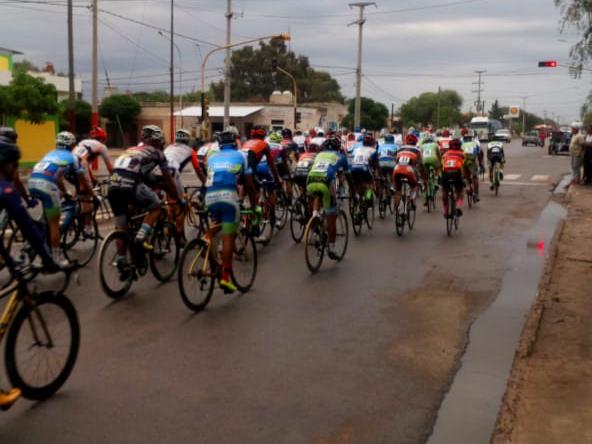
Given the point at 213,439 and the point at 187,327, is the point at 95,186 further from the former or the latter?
the point at 213,439

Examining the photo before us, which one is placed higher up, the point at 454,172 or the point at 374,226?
the point at 454,172

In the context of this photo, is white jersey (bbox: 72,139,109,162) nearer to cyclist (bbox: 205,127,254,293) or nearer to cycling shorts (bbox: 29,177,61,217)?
cycling shorts (bbox: 29,177,61,217)

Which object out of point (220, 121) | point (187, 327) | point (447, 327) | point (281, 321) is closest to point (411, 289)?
point (447, 327)

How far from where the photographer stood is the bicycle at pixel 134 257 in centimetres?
848

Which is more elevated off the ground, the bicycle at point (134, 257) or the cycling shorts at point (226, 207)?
the cycling shorts at point (226, 207)

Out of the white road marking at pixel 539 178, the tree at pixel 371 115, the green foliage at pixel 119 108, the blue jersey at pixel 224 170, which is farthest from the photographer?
the tree at pixel 371 115

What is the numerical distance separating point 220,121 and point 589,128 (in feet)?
146

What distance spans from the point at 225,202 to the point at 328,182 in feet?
8.75

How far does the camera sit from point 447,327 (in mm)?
8023

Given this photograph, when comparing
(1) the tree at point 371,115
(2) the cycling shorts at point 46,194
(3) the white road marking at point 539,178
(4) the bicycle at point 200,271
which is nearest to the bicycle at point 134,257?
(4) the bicycle at point 200,271

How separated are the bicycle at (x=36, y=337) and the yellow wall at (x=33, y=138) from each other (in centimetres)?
2787

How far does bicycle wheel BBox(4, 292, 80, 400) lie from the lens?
17.3 feet

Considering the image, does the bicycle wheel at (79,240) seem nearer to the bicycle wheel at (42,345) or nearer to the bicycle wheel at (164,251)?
the bicycle wheel at (164,251)

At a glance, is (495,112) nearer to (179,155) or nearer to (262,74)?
(262,74)
